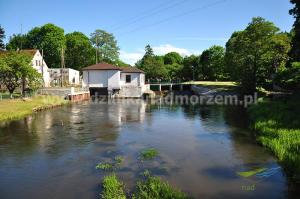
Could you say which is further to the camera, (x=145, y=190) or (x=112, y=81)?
(x=112, y=81)

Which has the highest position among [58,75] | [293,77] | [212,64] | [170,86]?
[212,64]

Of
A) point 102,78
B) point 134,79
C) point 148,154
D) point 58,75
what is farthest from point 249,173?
point 58,75

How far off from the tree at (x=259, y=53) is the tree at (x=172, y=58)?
89945 mm

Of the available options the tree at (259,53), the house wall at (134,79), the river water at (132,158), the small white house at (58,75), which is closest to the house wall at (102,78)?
the house wall at (134,79)

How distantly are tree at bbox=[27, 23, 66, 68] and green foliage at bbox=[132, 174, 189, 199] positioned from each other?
258 ft

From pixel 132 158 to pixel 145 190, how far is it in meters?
5.61

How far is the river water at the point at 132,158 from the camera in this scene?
13617mm

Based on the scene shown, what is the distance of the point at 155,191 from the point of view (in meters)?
12.3

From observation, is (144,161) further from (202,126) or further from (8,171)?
(202,126)

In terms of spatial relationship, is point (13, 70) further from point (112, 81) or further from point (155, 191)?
point (155, 191)

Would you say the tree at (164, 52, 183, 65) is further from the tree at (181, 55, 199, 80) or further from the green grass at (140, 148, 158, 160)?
the green grass at (140, 148, 158, 160)

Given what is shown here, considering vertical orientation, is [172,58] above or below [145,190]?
above

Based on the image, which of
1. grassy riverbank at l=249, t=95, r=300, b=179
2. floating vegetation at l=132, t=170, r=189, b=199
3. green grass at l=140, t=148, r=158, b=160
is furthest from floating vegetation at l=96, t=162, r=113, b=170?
grassy riverbank at l=249, t=95, r=300, b=179

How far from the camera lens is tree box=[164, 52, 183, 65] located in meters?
147
